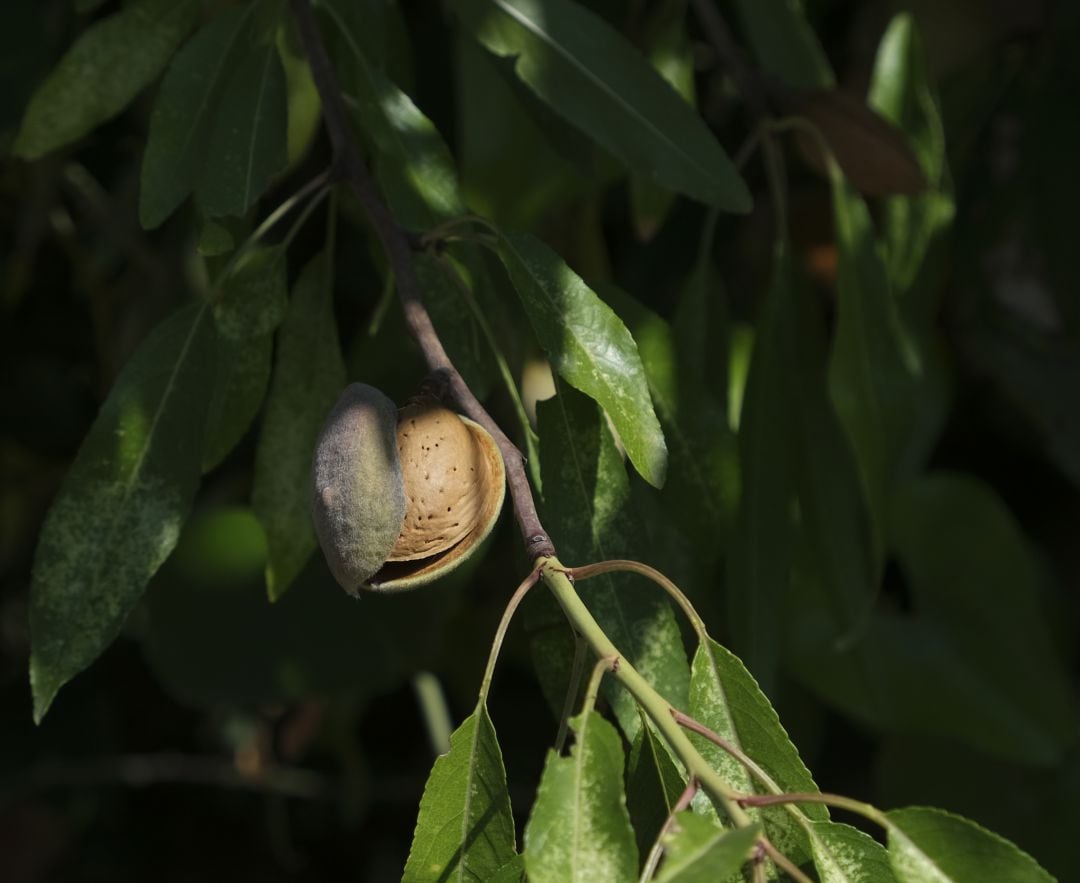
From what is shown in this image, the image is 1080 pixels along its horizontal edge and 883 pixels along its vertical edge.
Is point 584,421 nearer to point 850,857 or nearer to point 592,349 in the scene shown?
point 592,349

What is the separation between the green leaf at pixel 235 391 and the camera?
2.59 ft

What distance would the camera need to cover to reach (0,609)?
1741 millimetres

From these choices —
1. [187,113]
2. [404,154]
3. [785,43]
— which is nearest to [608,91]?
[404,154]

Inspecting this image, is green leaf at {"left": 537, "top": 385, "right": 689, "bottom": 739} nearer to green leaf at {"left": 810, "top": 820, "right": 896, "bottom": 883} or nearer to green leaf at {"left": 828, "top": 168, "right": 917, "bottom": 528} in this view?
green leaf at {"left": 810, "top": 820, "right": 896, "bottom": 883}

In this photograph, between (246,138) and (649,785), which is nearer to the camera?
(649,785)

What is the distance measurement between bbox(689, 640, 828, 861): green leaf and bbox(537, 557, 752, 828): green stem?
73 mm

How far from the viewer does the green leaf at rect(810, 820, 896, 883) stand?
57 cm

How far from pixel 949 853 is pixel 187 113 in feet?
1.80

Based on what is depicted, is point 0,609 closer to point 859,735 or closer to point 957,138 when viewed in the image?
point 859,735

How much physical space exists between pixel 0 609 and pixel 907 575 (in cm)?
105

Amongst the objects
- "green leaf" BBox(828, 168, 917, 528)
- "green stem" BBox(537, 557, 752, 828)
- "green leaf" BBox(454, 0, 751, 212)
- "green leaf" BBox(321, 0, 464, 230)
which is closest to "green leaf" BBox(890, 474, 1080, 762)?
"green leaf" BBox(828, 168, 917, 528)

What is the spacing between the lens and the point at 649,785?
2.07 feet

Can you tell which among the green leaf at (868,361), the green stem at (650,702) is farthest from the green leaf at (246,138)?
the green leaf at (868,361)

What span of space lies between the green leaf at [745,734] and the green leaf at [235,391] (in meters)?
0.30
